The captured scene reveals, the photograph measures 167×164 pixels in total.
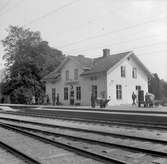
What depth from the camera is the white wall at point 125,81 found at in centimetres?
3325

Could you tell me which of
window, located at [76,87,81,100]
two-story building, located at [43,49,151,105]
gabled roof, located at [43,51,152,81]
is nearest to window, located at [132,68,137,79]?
two-story building, located at [43,49,151,105]

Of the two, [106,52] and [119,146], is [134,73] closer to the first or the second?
[106,52]

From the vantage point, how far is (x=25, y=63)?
4853 centimetres

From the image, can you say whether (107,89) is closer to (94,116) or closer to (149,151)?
(94,116)

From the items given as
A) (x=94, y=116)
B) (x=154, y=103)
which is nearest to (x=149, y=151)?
(x=94, y=116)

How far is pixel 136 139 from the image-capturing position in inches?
351

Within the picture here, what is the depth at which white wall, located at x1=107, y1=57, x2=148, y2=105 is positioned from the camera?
1309 inches

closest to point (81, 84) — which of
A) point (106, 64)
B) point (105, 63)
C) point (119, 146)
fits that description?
point (105, 63)

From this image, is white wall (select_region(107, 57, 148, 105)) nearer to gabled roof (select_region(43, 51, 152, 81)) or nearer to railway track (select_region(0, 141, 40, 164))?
gabled roof (select_region(43, 51, 152, 81))

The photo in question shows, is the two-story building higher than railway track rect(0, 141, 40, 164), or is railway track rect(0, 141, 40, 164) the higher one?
the two-story building

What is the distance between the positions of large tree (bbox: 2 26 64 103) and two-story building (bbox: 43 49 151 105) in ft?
27.0

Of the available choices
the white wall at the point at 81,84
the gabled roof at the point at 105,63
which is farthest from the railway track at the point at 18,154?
the white wall at the point at 81,84

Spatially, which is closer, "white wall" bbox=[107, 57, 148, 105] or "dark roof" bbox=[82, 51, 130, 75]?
"white wall" bbox=[107, 57, 148, 105]

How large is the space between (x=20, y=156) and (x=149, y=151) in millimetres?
3287
